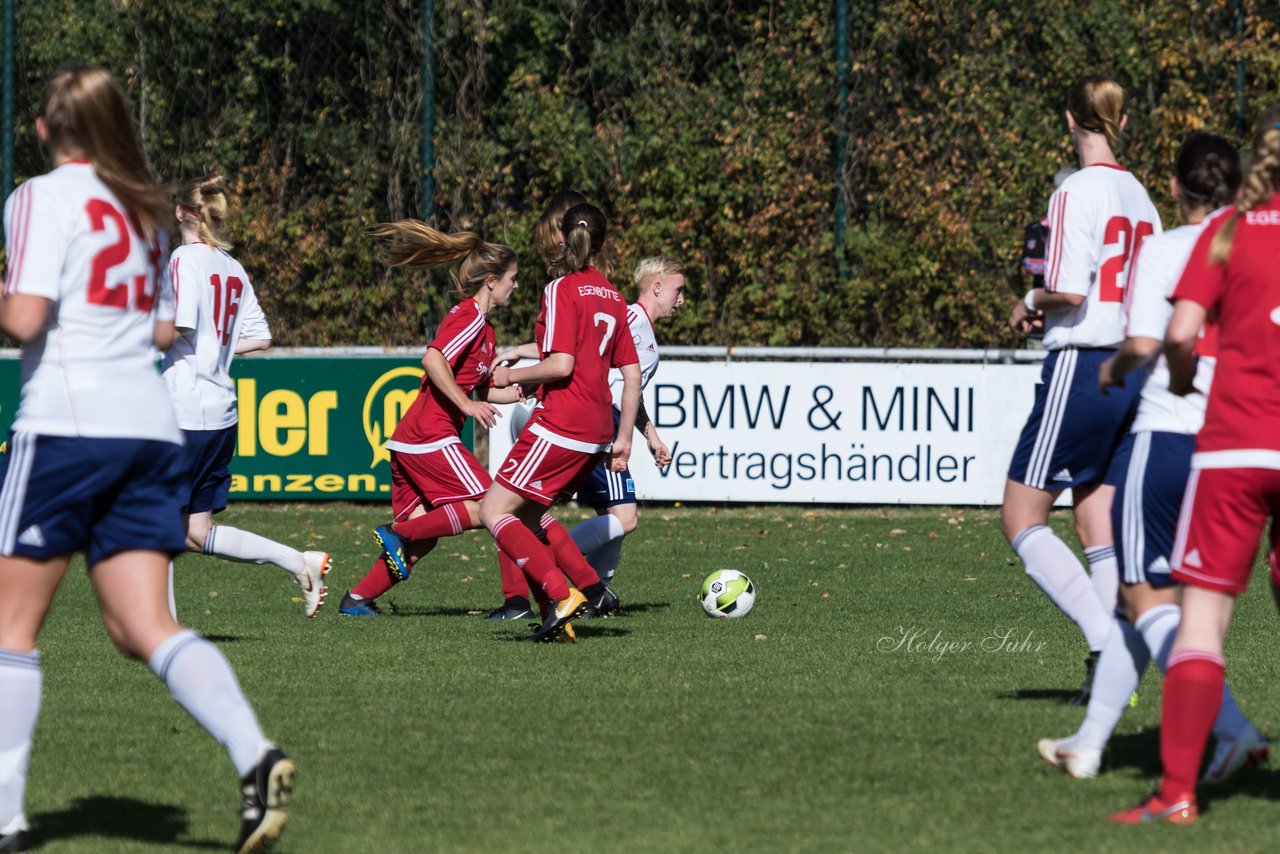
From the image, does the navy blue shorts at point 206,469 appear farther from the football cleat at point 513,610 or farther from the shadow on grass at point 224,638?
the football cleat at point 513,610

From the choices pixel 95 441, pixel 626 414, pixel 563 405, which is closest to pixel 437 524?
pixel 626 414

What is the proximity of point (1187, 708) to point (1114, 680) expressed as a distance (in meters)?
0.64

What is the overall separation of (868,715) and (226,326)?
3.39 meters

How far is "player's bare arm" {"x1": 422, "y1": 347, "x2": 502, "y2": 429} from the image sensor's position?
30.0ft

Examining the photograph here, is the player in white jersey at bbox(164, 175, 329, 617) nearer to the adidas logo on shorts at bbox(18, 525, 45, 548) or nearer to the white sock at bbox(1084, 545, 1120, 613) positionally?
the adidas logo on shorts at bbox(18, 525, 45, 548)

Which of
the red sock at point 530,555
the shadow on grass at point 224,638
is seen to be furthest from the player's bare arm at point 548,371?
the shadow on grass at point 224,638

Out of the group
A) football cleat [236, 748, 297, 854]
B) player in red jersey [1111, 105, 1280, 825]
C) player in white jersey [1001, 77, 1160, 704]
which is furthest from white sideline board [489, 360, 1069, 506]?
football cleat [236, 748, 297, 854]

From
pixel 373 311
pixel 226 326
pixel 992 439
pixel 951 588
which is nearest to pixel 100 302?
pixel 226 326

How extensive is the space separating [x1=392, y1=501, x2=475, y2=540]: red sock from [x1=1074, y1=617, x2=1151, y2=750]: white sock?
15.1 feet

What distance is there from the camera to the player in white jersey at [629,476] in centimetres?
944

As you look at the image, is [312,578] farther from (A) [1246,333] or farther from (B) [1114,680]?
(A) [1246,333]

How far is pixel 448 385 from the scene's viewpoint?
9.20 m

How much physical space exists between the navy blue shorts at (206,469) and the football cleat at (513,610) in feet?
5.13

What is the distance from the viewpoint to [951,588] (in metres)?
10.4
